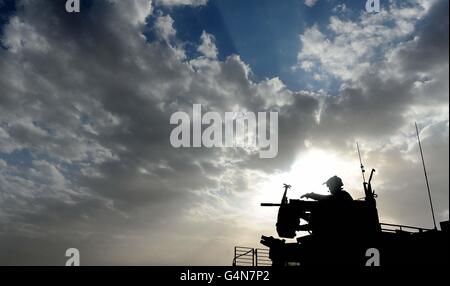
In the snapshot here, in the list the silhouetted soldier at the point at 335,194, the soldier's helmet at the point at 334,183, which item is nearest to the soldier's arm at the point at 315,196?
the silhouetted soldier at the point at 335,194

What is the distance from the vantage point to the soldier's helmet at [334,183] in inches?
803

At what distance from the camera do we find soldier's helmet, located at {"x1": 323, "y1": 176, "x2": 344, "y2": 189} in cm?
2039

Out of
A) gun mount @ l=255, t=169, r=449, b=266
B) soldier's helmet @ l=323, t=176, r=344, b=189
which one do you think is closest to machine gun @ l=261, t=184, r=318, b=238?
gun mount @ l=255, t=169, r=449, b=266

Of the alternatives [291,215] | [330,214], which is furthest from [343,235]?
[291,215]

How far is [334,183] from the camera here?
2044cm

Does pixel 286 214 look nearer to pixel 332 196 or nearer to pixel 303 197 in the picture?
pixel 303 197

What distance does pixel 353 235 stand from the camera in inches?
743

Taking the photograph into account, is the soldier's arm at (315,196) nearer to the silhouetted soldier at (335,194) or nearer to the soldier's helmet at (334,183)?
the silhouetted soldier at (335,194)

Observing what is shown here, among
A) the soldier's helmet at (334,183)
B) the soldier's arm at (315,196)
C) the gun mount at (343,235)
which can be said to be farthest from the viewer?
the soldier's helmet at (334,183)

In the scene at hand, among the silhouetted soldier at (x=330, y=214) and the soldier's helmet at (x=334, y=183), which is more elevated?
the soldier's helmet at (x=334, y=183)

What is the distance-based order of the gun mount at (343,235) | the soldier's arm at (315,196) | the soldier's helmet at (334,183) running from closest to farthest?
Result: the gun mount at (343,235), the soldier's arm at (315,196), the soldier's helmet at (334,183)

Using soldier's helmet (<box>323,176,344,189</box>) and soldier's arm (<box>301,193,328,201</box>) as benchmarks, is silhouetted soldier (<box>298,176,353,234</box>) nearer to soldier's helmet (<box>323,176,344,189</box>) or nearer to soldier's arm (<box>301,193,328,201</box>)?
soldier's arm (<box>301,193,328,201</box>)

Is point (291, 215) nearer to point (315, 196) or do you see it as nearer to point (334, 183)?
point (315, 196)
